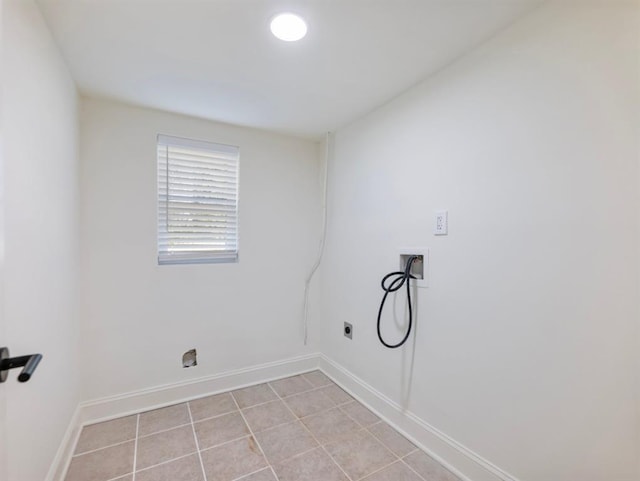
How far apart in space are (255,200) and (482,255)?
72.0 inches

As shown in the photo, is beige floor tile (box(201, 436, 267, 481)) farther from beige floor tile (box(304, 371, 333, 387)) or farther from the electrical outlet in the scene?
the electrical outlet

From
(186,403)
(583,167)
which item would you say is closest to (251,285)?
(186,403)

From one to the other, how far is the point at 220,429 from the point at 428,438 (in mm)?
1310

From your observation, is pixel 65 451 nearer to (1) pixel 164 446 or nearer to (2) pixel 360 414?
(1) pixel 164 446

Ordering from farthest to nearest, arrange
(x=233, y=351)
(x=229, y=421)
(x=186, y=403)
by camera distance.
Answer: (x=233, y=351) < (x=186, y=403) < (x=229, y=421)

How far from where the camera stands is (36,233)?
4.11ft

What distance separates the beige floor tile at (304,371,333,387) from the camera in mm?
2627

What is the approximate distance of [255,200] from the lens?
263 cm

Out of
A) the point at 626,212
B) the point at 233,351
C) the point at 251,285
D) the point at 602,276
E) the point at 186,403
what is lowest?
the point at 186,403

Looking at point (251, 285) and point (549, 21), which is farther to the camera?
point (251, 285)

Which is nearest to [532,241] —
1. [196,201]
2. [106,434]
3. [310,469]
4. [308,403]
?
[310,469]

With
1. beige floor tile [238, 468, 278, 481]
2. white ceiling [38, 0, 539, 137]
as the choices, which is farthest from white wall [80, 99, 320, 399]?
beige floor tile [238, 468, 278, 481]

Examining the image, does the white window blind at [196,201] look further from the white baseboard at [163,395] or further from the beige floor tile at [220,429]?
the beige floor tile at [220,429]

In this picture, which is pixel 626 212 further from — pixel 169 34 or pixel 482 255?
pixel 169 34
